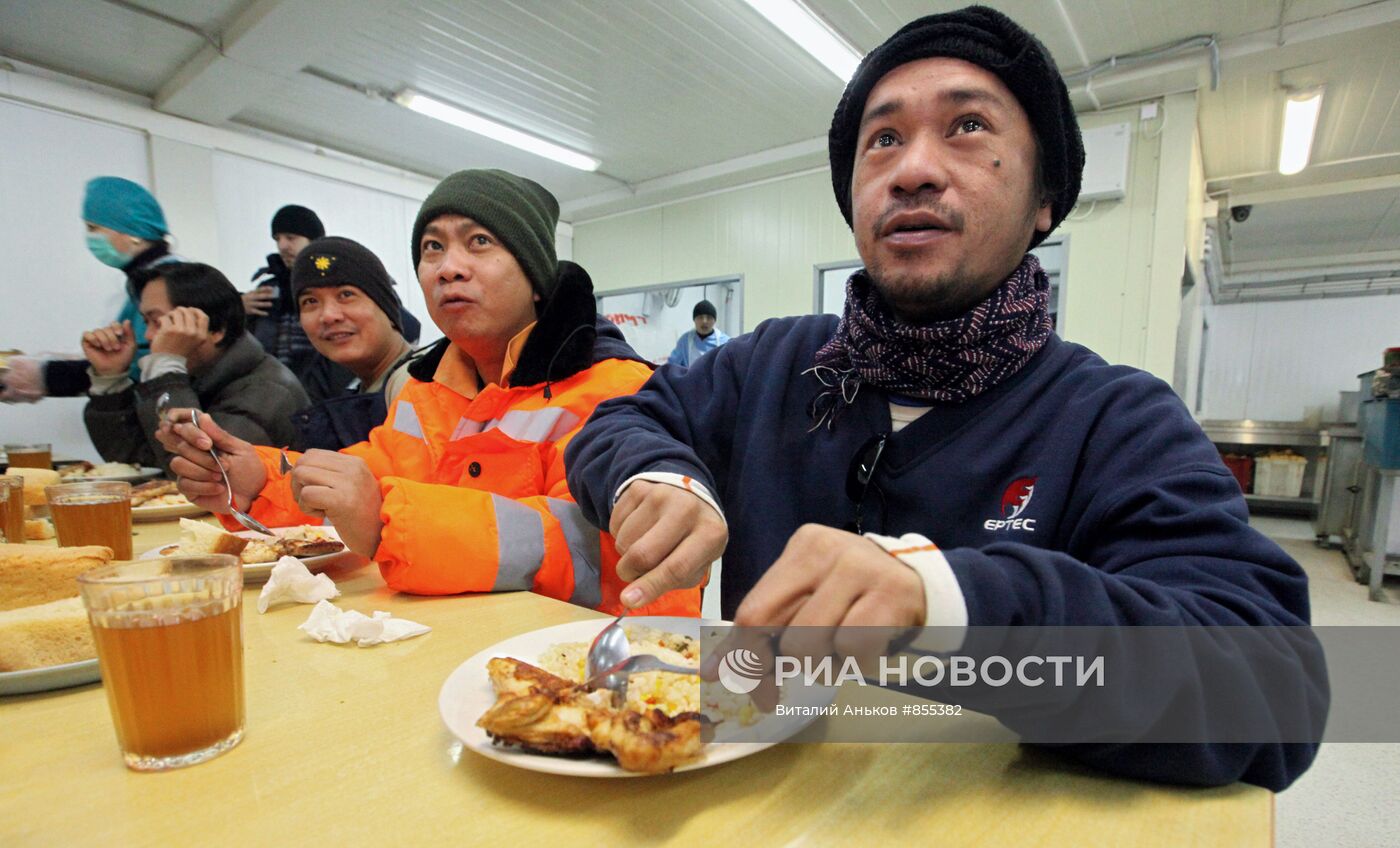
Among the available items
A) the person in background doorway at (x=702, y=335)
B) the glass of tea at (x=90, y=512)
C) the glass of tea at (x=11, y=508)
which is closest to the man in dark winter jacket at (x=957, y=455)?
the glass of tea at (x=90, y=512)

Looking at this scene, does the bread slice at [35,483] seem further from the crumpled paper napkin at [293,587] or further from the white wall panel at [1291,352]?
the white wall panel at [1291,352]

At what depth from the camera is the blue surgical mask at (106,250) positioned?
122 inches

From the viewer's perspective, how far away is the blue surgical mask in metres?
3.10

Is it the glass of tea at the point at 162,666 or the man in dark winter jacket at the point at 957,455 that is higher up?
the man in dark winter jacket at the point at 957,455

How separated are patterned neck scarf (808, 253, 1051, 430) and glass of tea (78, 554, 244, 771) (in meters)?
0.87

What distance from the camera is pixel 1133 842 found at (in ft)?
1.61

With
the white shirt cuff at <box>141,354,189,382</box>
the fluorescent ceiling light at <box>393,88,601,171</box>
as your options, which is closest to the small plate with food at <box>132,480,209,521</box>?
the white shirt cuff at <box>141,354,189,382</box>

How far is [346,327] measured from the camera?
6.97 ft

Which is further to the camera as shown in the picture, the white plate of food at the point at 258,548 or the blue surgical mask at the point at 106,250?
the blue surgical mask at the point at 106,250

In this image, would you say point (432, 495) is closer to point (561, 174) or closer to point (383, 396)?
point (383, 396)

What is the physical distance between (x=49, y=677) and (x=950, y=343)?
45.9 inches

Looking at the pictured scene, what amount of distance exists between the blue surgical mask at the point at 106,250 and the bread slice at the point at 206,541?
2699mm

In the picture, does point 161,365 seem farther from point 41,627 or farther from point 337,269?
point 41,627

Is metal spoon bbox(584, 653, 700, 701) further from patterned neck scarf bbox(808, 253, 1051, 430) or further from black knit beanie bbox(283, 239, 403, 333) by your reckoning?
black knit beanie bbox(283, 239, 403, 333)
